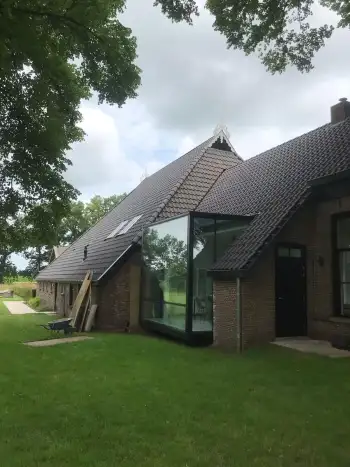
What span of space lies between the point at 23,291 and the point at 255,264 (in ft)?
125

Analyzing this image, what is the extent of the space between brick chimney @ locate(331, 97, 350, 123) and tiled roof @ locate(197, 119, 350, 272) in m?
0.34

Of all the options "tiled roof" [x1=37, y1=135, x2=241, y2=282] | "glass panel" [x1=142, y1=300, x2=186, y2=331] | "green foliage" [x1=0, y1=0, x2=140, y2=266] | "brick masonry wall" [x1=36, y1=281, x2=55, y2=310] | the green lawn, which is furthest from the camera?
"brick masonry wall" [x1=36, y1=281, x2=55, y2=310]

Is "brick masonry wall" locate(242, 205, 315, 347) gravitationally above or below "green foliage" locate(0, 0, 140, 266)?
below

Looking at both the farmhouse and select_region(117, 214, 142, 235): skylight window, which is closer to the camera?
the farmhouse

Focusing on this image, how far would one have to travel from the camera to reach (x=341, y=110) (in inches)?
607

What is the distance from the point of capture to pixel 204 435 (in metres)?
4.99

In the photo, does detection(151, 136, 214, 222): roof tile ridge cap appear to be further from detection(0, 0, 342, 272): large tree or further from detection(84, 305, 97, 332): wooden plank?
detection(0, 0, 342, 272): large tree

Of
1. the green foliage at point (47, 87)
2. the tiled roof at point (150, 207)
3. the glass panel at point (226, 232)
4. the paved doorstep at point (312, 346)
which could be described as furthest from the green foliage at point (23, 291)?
the paved doorstep at point (312, 346)

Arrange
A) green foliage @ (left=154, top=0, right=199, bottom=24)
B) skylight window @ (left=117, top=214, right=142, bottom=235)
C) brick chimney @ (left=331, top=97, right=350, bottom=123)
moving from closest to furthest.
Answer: green foliage @ (left=154, top=0, right=199, bottom=24)
brick chimney @ (left=331, top=97, right=350, bottom=123)
skylight window @ (left=117, top=214, right=142, bottom=235)

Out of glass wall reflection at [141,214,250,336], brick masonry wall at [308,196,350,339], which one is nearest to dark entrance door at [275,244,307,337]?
brick masonry wall at [308,196,350,339]

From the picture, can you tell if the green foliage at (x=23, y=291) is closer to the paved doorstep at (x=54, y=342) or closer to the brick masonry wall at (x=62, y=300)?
the brick masonry wall at (x=62, y=300)

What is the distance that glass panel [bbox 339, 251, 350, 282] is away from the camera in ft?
35.5

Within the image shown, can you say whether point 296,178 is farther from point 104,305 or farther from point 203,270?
point 104,305

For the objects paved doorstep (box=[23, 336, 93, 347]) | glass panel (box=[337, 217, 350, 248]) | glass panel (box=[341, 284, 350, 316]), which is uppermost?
glass panel (box=[337, 217, 350, 248])
